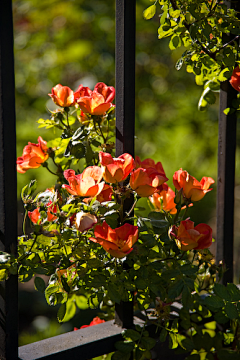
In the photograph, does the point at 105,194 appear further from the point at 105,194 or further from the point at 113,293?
the point at 113,293

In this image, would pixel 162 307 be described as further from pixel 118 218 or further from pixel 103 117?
pixel 103 117

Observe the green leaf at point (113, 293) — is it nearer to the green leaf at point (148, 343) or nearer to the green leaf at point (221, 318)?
the green leaf at point (148, 343)

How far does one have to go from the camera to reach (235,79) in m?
0.97

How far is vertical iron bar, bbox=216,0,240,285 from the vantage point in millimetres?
1065

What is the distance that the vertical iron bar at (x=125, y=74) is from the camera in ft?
2.79

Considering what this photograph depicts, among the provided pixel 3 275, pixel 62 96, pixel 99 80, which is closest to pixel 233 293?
pixel 3 275

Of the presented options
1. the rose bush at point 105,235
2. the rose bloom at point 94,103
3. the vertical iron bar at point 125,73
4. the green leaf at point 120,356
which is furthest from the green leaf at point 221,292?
the rose bloom at point 94,103

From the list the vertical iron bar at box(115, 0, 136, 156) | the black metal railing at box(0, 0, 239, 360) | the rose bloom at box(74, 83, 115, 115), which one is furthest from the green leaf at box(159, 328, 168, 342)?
the rose bloom at box(74, 83, 115, 115)

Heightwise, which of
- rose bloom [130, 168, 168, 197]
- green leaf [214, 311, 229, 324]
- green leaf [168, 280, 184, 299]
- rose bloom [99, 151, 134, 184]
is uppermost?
rose bloom [99, 151, 134, 184]

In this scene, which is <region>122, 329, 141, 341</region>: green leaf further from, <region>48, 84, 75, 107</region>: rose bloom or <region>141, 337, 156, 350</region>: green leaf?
<region>48, 84, 75, 107</region>: rose bloom

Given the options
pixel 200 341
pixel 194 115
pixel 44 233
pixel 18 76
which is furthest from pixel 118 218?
pixel 18 76

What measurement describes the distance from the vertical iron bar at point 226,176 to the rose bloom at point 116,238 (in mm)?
438

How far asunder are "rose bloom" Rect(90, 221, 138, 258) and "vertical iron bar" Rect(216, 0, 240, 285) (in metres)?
0.44

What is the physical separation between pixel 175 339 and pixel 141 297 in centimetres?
13
